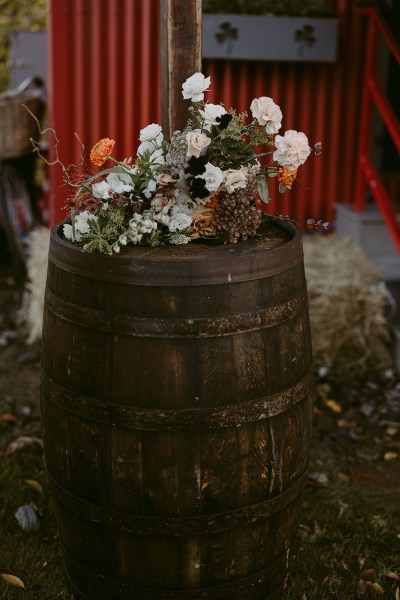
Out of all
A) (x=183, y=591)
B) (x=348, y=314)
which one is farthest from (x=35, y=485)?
(x=348, y=314)

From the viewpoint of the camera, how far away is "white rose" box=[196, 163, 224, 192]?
261cm

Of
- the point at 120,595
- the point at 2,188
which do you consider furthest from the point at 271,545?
the point at 2,188

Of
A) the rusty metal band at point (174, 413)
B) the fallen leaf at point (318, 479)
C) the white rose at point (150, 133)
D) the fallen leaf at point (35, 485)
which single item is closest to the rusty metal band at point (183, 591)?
the rusty metal band at point (174, 413)

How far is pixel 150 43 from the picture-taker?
5.86 meters

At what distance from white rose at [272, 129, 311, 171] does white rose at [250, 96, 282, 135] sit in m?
0.07

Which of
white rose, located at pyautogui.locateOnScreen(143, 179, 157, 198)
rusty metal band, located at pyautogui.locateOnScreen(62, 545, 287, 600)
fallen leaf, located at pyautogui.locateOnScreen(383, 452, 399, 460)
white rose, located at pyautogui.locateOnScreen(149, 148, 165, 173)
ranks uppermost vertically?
white rose, located at pyautogui.locateOnScreen(149, 148, 165, 173)

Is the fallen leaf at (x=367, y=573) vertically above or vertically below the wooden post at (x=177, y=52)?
below

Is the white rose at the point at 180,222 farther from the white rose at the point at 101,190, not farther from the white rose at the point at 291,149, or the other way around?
the white rose at the point at 291,149

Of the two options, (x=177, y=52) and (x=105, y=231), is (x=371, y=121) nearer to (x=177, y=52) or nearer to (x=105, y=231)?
(x=177, y=52)

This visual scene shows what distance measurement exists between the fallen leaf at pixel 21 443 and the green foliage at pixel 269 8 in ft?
10.5

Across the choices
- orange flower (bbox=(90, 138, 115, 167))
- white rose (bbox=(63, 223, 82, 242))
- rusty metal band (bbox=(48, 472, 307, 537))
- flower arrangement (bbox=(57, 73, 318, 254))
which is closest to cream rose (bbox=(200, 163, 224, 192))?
flower arrangement (bbox=(57, 73, 318, 254))

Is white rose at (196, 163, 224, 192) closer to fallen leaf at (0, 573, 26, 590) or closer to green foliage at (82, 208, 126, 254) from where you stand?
green foliage at (82, 208, 126, 254)

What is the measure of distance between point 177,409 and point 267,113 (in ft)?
3.47

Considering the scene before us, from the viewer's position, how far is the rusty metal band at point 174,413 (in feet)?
8.24
